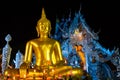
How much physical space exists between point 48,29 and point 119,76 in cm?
500

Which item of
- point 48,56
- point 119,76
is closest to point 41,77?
point 48,56

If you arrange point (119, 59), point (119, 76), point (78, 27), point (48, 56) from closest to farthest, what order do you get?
point (48, 56) < point (119, 76) < point (119, 59) < point (78, 27)

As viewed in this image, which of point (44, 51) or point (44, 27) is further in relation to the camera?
point (44, 27)

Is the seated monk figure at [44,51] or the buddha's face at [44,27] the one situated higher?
the buddha's face at [44,27]

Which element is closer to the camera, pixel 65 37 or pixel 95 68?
pixel 95 68

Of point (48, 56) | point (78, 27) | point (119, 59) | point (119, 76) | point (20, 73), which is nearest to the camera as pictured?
point (20, 73)

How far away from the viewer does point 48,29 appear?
5770mm

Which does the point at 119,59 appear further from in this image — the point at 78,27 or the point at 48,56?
the point at 48,56

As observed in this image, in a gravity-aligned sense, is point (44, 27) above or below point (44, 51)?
above

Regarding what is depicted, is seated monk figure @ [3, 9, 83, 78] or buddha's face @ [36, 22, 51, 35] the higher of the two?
buddha's face @ [36, 22, 51, 35]

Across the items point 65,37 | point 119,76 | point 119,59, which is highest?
point 65,37

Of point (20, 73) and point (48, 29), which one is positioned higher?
point (48, 29)

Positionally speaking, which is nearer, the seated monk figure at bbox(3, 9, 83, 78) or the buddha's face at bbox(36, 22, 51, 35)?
the seated monk figure at bbox(3, 9, 83, 78)

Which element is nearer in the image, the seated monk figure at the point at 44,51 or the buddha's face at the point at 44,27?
the seated monk figure at the point at 44,51
